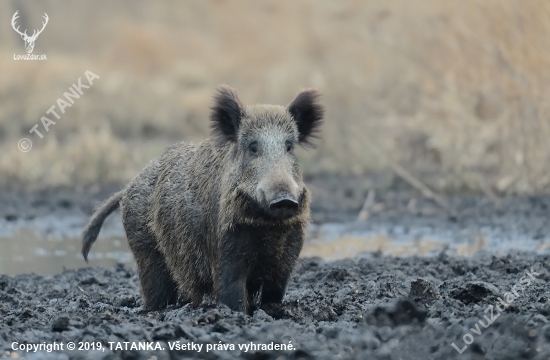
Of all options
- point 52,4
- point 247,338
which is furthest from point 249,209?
point 52,4

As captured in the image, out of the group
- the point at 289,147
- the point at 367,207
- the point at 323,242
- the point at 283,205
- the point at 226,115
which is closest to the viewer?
the point at 283,205

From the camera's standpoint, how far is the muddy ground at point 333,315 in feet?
17.9

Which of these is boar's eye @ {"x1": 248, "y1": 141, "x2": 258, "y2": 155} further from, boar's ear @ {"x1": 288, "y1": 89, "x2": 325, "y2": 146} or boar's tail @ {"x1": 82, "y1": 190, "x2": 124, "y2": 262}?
boar's tail @ {"x1": 82, "y1": 190, "x2": 124, "y2": 262}

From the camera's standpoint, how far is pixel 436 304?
671 centimetres

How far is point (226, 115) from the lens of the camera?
7.61 m

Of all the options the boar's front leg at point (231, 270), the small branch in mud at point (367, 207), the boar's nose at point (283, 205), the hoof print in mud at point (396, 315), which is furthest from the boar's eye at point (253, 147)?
the small branch in mud at point (367, 207)

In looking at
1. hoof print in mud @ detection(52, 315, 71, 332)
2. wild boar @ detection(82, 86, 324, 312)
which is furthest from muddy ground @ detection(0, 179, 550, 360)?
wild boar @ detection(82, 86, 324, 312)

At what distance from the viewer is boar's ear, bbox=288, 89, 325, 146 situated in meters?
7.73

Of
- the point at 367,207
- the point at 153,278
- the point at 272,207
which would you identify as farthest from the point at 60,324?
the point at 367,207

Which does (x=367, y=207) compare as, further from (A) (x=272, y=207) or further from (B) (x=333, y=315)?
(A) (x=272, y=207)

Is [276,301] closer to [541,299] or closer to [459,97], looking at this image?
[541,299]

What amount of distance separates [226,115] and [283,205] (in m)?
1.38

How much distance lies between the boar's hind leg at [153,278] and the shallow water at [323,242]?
12.9ft

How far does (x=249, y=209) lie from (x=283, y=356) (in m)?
1.82
